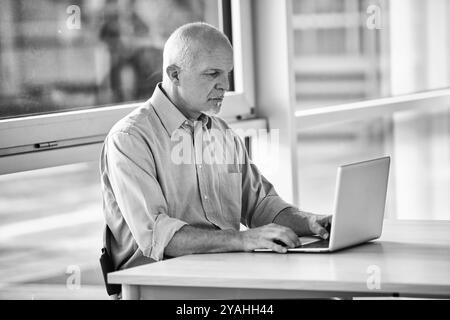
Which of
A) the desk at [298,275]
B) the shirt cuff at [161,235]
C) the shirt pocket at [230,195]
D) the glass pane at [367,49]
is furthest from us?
the glass pane at [367,49]

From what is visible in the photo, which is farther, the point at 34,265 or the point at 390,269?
the point at 34,265

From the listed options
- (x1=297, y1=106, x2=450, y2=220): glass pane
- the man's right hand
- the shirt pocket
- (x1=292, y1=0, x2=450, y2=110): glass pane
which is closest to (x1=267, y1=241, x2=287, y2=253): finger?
the man's right hand

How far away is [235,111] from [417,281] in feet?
6.56

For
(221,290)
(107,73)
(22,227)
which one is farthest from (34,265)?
(221,290)

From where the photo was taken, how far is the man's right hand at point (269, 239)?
7.59ft

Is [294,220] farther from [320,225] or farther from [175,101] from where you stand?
[175,101]

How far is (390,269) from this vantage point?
209 centimetres

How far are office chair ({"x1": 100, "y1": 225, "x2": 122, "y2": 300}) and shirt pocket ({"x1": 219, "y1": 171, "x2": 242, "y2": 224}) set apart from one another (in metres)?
0.39

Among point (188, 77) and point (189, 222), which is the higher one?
point (188, 77)

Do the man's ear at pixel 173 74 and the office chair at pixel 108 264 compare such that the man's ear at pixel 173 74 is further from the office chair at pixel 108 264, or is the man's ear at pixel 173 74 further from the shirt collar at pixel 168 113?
the office chair at pixel 108 264

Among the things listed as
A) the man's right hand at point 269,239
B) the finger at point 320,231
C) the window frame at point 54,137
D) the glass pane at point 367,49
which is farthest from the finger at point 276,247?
the glass pane at point 367,49

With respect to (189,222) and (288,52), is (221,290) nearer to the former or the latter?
(189,222)

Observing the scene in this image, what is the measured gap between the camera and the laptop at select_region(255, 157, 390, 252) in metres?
2.25

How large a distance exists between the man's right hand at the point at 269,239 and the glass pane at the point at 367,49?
194 cm
